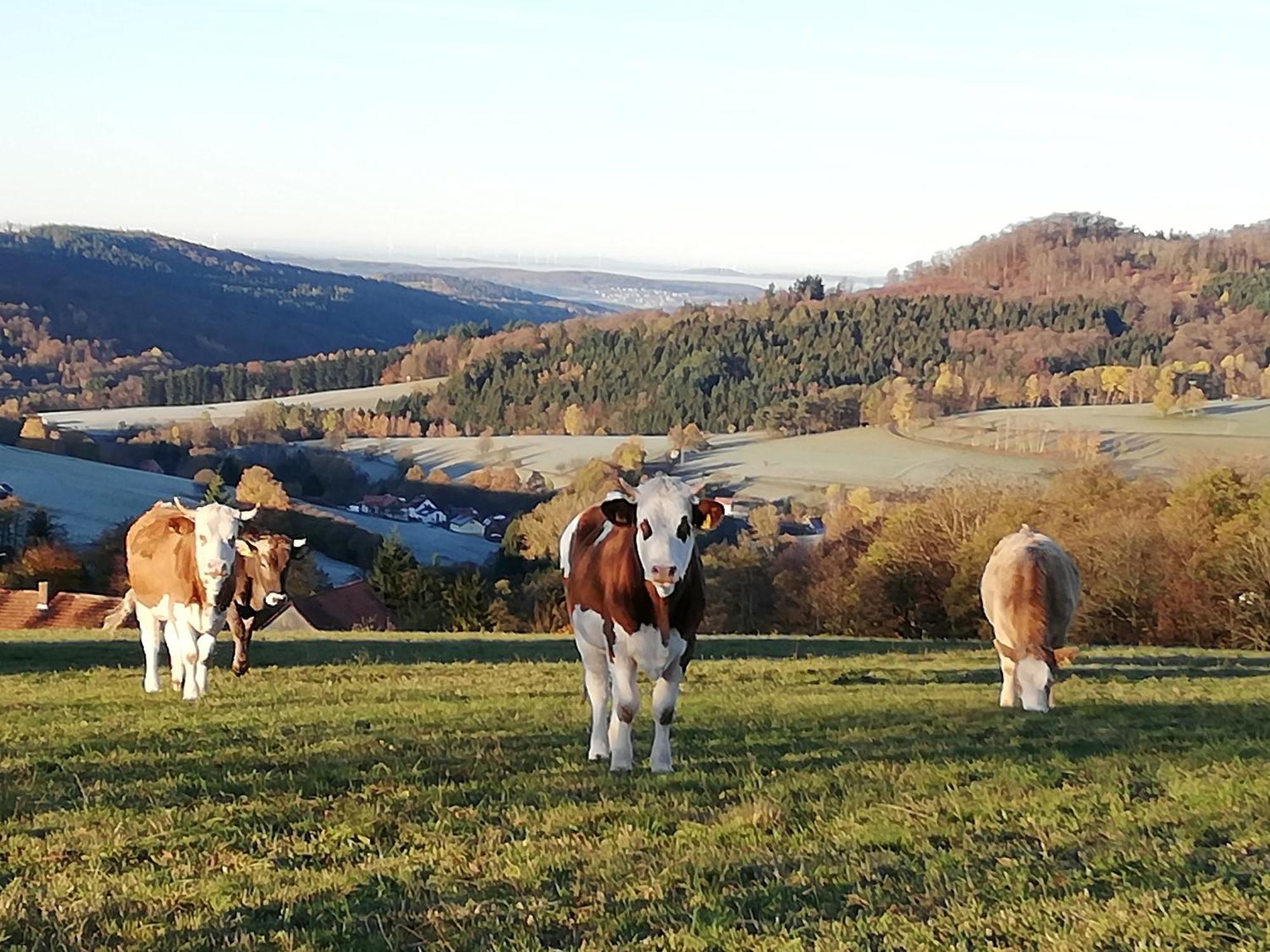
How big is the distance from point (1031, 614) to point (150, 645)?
10.2 metres

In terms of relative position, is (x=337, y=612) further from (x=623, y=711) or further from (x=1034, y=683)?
(x=623, y=711)

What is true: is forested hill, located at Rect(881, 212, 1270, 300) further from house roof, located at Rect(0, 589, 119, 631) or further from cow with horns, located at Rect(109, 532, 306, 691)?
cow with horns, located at Rect(109, 532, 306, 691)

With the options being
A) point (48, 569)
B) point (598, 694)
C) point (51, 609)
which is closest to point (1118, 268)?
point (48, 569)

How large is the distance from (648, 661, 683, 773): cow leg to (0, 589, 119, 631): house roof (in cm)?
3716

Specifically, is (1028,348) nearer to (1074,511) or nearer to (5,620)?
(1074,511)

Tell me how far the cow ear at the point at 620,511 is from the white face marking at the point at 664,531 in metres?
0.15

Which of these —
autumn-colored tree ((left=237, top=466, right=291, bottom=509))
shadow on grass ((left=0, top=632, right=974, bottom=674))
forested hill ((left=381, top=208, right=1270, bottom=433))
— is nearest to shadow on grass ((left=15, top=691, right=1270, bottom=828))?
shadow on grass ((left=0, top=632, right=974, bottom=674))

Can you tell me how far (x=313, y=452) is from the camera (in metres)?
137

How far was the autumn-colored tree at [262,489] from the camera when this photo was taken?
92.1 meters

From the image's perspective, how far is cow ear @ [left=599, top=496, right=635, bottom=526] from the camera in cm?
988

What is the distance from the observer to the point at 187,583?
1585 centimetres

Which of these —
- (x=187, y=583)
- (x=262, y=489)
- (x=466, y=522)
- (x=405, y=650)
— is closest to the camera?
(x=187, y=583)

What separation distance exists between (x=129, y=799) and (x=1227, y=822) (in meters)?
6.69

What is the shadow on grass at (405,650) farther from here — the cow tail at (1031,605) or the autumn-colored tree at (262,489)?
the autumn-colored tree at (262,489)
